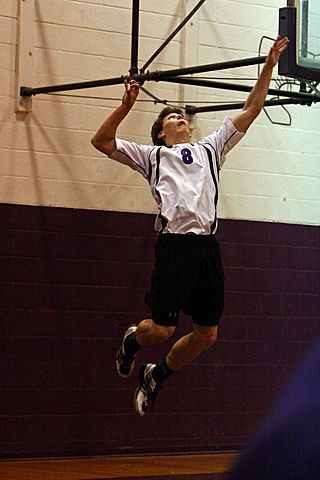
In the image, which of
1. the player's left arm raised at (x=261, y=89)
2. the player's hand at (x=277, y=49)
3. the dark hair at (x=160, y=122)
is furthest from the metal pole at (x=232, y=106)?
the player's hand at (x=277, y=49)

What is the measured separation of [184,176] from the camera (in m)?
5.07

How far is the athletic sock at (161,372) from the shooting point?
17.0ft

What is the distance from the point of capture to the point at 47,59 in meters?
6.38

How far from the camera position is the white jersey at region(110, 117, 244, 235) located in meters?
4.95

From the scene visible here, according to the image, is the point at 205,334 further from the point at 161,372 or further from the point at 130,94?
the point at 130,94

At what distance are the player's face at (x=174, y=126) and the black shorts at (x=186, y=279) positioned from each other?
703 mm

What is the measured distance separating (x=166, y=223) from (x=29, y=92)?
6.05 feet

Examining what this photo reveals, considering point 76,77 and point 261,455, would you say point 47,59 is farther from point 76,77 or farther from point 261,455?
point 261,455

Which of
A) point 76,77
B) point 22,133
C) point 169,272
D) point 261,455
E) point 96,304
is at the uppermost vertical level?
point 76,77

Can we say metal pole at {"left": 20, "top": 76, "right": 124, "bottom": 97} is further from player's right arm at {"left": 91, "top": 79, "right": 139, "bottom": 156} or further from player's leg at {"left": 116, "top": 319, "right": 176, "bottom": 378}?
player's leg at {"left": 116, "top": 319, "right": 176, "bottom": 378}

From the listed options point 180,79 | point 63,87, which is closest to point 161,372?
point 180,79

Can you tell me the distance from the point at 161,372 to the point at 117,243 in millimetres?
1560

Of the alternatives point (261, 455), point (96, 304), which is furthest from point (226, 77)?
point (261, 455)

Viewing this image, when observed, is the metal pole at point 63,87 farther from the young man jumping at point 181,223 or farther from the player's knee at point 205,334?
the player's knee at point 205,334
